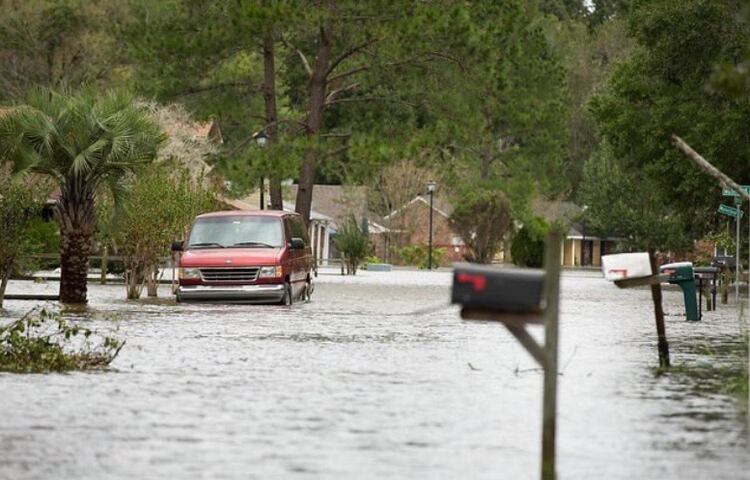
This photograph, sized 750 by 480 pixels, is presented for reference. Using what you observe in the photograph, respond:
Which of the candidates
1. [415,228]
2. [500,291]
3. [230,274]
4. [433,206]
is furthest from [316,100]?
[433,206]

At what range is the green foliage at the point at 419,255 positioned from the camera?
105 meters

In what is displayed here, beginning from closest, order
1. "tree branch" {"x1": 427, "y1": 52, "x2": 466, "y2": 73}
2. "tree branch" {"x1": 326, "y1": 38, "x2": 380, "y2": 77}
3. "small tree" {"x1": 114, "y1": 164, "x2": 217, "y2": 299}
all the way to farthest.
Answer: "small tree" {"x1": 114, "y1": 164, "x2": 217, "y2": 299}, "tree branch" {"x1": 427, "y1": 52, "x2": 466, "y2": 73}, "tree branch" {"x1": 326, "y1": 38, "x2": 380, "y2": 77}

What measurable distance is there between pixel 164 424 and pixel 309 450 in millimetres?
1880

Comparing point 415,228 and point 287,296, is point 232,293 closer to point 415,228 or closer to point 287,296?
point 287,296

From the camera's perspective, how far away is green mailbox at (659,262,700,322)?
28.5 meters

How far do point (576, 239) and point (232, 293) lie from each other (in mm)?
119404

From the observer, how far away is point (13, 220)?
33.2m

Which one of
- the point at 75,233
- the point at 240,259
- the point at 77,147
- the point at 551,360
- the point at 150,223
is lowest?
the point at 551,360

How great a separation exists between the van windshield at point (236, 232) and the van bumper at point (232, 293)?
1205 millimetres

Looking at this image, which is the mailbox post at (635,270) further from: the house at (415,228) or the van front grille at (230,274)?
the house at (415,228)

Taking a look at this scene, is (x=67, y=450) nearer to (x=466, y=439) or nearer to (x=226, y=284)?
(x=466, y=439)

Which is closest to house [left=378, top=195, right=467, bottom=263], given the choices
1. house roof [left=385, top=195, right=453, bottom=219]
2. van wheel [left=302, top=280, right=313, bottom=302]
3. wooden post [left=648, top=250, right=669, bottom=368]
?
house roof [left=385, top=195, right=453, bottom=219]

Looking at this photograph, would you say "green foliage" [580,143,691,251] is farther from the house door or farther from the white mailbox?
the white mailbox

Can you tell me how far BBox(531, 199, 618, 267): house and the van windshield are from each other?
100 meters
